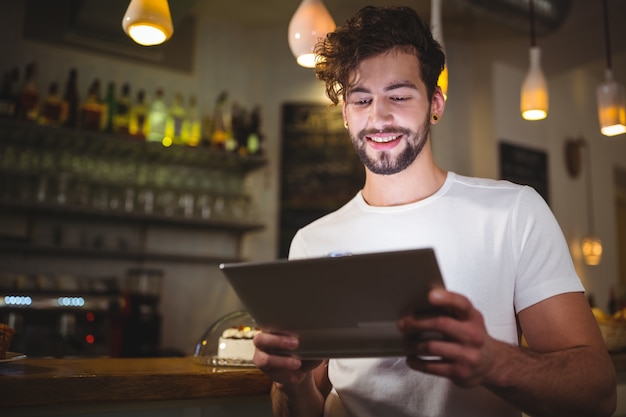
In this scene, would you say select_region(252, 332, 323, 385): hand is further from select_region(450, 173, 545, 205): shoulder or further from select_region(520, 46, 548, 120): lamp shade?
select_region(520, 46, 548, 120): lamp shade

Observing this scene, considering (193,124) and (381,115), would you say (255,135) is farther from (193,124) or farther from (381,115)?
(381,115)

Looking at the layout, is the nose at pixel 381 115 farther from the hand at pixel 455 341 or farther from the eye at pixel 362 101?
the hand at pixel 455 341

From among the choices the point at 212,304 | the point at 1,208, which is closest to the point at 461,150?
the point at 212,304

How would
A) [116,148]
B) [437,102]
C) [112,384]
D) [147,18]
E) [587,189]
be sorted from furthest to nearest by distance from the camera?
[587,189]
[116,148]
[147,18]
[437,102]
[112,384]

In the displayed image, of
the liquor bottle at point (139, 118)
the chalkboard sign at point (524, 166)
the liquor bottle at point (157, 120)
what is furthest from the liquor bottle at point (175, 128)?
the chalkboard sign at point (524, 166)

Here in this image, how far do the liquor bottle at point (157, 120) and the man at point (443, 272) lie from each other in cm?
239

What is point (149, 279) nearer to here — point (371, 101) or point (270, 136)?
point (270, 136)

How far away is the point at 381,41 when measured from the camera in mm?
1388

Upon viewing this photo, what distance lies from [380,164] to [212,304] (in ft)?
9.94

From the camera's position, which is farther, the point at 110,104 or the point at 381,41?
the point at 110,104

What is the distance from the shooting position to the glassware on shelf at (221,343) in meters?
1.61

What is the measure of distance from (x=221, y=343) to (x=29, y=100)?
8.14 ft

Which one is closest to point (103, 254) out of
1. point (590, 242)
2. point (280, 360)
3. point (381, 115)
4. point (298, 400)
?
point (298, 400)

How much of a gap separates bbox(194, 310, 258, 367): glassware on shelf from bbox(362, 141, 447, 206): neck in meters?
0.56
